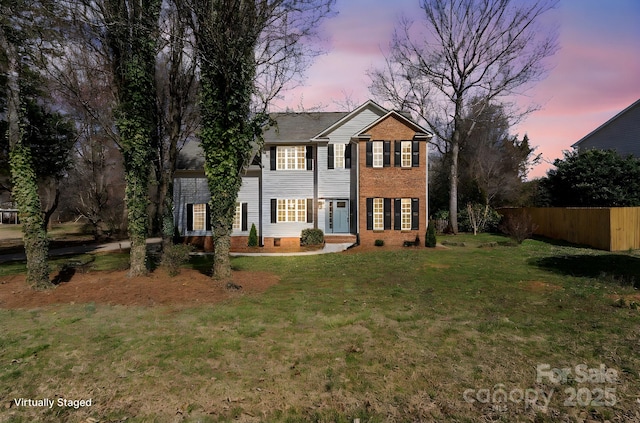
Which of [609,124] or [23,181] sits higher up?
[609,124]

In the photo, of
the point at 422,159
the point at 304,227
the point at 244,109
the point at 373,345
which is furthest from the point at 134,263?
the point at 422,159

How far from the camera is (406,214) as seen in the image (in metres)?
19.0

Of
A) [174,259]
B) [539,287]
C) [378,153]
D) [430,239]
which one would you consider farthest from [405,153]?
[174,259]

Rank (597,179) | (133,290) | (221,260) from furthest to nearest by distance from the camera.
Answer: (597,179)
(221,260)
(133,290)

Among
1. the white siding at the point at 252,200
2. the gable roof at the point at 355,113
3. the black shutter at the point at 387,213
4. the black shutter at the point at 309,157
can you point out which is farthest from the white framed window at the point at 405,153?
the white siding at the point at 252,200

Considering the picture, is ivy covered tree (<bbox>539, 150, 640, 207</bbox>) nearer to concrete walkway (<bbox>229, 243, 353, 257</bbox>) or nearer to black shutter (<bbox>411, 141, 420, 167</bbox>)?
black shutter (<bbox>411, 141, 420, 167</bbox>)

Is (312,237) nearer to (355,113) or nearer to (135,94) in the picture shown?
(355,113)

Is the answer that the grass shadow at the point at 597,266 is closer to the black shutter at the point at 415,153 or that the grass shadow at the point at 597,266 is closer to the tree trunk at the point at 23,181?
the black shutter at the point at 415,153

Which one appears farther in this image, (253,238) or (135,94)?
(253,238)

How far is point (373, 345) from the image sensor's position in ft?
16.9

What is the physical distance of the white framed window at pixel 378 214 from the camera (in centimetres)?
1906

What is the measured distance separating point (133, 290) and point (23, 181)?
4.08 m

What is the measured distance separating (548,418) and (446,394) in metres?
0.97

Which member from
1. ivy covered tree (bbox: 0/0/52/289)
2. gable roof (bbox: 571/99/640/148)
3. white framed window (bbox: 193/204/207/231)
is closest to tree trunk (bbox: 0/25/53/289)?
ivy covered tree (bbox: 0/0/52/289)
